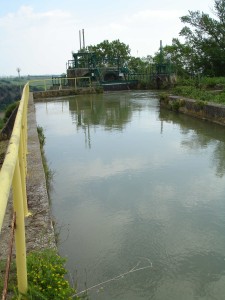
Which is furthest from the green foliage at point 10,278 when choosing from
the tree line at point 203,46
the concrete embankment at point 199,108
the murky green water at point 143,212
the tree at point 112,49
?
the tree at point 112,49

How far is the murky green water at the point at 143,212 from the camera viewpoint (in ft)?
8.66

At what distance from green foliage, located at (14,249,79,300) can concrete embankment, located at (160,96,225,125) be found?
7.37m

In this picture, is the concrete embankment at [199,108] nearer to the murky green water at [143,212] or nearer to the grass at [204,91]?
the grass at [204,91]

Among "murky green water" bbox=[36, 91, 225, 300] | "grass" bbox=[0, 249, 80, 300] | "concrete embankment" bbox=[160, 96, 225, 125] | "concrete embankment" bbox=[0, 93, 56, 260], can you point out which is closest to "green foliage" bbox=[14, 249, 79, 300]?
"grass" bbox=[0, 249, 80, 300]

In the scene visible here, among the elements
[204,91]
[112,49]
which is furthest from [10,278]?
[112,49]

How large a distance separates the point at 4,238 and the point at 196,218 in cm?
196

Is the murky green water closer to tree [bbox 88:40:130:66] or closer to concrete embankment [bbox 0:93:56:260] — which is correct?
concrete embankment [bbox 0:93:56:260]

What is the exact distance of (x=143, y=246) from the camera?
3.09 metres

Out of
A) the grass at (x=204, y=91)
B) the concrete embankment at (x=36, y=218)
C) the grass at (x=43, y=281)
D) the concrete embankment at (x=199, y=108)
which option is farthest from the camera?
the grass at (x=204, y=91)

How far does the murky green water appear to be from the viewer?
264 centimetres

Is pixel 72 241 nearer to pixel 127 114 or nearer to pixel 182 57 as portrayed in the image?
pixel 127 114

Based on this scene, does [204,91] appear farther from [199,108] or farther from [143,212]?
[143,212]

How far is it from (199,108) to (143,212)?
22.0 ft

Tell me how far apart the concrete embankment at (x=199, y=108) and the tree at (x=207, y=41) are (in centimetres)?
1011
